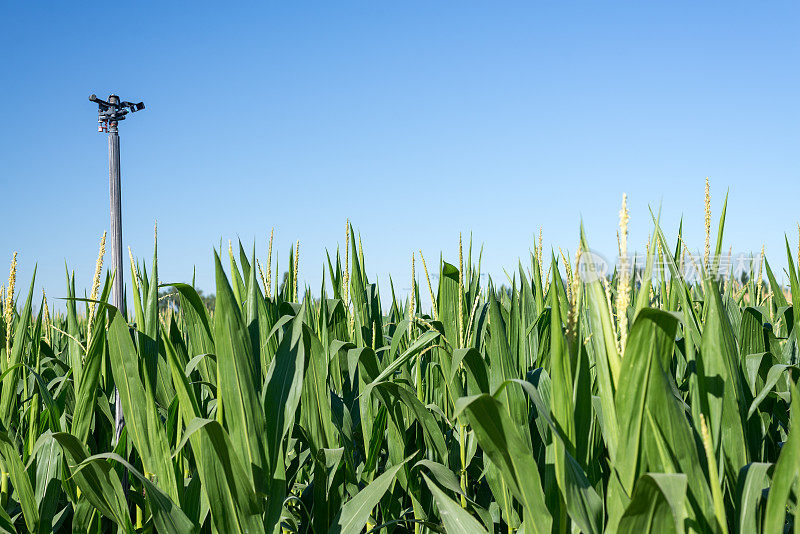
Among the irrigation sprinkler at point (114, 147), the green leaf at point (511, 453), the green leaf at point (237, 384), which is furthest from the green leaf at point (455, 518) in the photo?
the irrigation sprinkler at point (114, 147)

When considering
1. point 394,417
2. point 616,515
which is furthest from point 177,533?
point 616,515

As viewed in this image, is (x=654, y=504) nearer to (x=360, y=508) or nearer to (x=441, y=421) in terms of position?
(x=360, y=508)

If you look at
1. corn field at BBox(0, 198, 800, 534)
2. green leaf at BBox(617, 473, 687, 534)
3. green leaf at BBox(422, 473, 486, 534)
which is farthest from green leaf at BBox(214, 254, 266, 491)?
green leaf at BBox(617, 473, 687, 534)

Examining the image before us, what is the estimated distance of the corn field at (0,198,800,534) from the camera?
1026mm

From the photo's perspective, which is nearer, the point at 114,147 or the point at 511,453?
the point at 511,453

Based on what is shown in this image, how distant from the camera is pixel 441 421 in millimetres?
2029

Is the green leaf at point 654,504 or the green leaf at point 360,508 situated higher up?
the green leaf at point 654,504

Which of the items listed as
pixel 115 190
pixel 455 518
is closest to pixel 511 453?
pixel 455 518

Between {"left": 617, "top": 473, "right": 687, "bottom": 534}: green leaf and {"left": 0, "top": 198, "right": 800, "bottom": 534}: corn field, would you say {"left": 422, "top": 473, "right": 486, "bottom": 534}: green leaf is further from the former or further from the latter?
{"left": 617, "top": 473, "right": 687, "bottom": 534}: green leaf

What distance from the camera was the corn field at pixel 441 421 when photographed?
1026 mm

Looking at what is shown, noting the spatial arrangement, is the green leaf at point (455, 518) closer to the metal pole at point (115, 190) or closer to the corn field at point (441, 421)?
the corn field at point (441, 421)

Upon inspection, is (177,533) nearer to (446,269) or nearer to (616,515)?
(616,515)

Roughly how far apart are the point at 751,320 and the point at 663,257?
1.42 ft

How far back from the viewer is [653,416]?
1006mm
